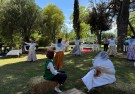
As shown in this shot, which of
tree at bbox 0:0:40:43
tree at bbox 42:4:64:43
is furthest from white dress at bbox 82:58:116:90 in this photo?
tree at bbox 42:4:64:43

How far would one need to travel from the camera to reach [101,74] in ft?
25.1

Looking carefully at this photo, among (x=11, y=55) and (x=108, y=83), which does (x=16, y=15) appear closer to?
(x=11, y=55)

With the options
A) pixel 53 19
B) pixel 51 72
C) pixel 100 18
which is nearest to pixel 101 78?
pixel 51 72

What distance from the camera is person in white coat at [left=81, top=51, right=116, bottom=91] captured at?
7636mm

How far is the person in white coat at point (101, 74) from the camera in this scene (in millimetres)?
7636

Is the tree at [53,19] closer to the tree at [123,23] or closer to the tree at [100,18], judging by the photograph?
the tree at [100,18]

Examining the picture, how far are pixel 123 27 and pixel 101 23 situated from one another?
470 inches

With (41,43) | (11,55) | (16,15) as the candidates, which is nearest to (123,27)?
(11,55)

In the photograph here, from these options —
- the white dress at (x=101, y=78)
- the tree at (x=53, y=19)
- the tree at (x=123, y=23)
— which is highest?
the tree at (x=53, y=19)

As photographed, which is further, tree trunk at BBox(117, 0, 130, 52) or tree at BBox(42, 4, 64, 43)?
tree at BBox(42, 4, 64, 43)

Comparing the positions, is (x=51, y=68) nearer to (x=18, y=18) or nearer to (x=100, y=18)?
(x=18, y=18)

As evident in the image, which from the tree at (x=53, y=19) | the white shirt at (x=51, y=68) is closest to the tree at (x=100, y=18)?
the tree at (x=53, y=19)

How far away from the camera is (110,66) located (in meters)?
7.67

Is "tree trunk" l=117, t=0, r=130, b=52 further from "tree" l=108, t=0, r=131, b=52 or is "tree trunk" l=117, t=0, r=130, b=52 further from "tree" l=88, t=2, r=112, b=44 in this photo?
"tree" l=88, t=2, r=112, b=44
